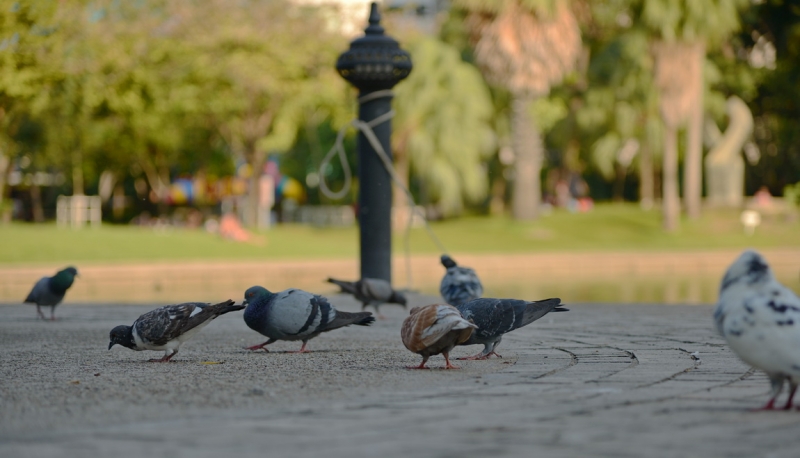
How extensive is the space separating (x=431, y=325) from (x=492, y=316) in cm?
64

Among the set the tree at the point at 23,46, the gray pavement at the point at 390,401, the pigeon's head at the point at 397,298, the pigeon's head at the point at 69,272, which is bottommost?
the gray pavement at the point at 390,401

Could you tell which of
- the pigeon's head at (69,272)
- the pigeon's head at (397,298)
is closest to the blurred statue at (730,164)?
the pigeon's head at (397,298)

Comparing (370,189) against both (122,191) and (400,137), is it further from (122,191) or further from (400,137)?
(122,191)

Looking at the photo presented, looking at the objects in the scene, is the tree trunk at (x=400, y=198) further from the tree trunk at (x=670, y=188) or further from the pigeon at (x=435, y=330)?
the pigeon at (x=435, y=330)

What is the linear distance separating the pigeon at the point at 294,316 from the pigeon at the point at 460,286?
1634mm

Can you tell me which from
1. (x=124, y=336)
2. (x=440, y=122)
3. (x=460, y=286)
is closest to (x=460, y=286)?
(x=460, y=286)

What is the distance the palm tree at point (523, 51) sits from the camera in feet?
98.6

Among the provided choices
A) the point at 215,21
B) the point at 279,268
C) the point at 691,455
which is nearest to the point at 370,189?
the point at 691,455

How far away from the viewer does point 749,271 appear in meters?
4.92

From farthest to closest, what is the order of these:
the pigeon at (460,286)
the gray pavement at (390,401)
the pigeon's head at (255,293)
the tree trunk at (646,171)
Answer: the tree trunk at (646,171) → the pigeon at (460,286) → the pigeon's head at (255,293) → the gray pavement at (390,401)

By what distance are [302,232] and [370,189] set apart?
22.0 meters

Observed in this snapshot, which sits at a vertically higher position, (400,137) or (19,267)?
(400,137)

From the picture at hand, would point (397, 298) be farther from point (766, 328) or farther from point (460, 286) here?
point (766, 328)

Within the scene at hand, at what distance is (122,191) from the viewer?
55750 mm
